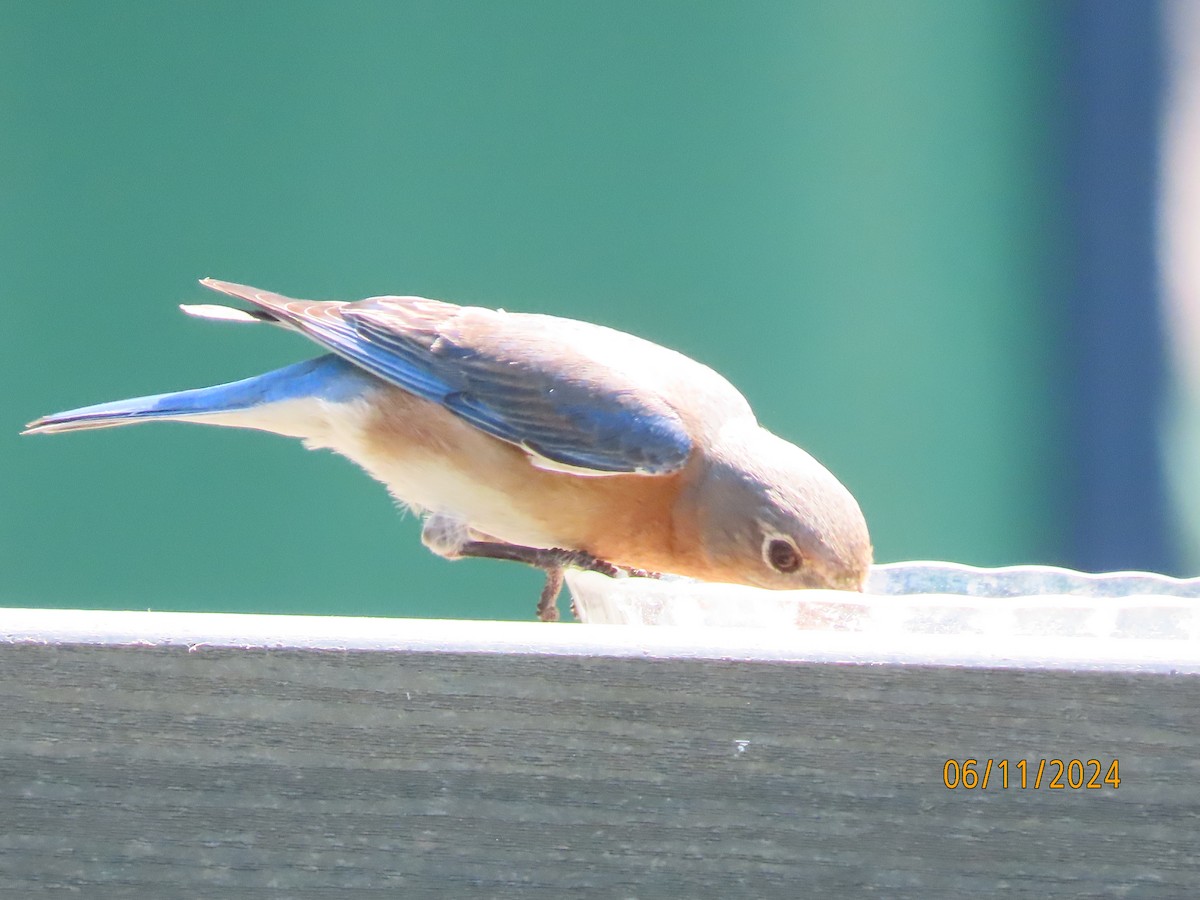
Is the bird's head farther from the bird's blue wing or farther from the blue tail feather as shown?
the blue tail feather

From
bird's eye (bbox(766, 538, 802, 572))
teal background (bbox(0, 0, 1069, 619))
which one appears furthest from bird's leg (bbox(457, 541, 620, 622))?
teal background (bbox(0, 0, 1069, 619))

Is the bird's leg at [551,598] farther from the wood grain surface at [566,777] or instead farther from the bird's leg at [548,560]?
the wood grain surface at [566,777]

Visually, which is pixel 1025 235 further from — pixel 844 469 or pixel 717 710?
pixel 717 710

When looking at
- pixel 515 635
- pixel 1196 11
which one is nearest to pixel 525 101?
pixel 1196 11

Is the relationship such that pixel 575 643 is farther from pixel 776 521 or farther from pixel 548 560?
pixel 548 560

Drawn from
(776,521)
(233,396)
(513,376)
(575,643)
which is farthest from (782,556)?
(575,643)

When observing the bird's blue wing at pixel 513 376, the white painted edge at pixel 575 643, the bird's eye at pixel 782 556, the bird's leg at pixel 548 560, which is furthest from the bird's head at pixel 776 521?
the white painted edge at pixel 575 643
